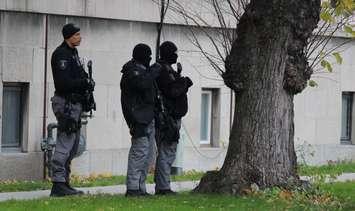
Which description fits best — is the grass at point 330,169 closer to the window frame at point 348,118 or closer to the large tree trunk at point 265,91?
the window frame at point 348,118

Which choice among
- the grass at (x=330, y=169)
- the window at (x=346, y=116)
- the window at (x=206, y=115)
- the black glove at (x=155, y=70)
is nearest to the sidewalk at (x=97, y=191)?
the black glove at (x=155, y=70)

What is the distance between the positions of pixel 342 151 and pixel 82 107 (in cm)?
891

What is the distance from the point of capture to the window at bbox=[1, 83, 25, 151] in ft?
44.0

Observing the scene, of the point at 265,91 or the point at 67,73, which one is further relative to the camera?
the point at 265,91

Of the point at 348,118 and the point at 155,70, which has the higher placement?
the point at 155,70

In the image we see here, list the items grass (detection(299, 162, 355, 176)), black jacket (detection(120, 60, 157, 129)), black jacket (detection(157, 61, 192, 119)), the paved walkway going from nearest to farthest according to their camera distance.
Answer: black jacket (detection(120, 60, 157, 129)), black jacket (detection(157, 61, 192, 119)), the paved walkway, grass (detection(299, 162, 355, 176))

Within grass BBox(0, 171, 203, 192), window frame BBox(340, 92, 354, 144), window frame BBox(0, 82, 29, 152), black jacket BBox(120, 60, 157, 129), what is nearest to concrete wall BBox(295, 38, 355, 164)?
window frame BBox(340, 92, 354, 144)

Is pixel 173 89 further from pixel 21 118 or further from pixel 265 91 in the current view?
pixel 21 118

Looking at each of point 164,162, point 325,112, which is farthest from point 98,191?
point 325,112

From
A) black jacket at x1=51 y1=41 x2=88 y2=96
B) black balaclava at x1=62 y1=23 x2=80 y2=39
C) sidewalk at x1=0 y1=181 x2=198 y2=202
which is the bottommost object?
sidewalk at x1=0 y1=181 x2=198 y2=202

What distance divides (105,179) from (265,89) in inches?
152

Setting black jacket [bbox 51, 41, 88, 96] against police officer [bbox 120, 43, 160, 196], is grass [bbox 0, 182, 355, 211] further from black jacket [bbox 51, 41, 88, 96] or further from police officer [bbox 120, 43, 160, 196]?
black jacket [bbox 51, 41, 88, 96]

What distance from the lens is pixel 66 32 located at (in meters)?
10.6

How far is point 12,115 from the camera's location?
44.3 feet
